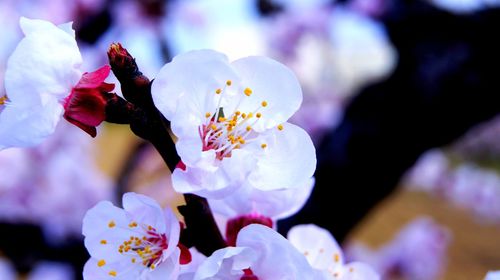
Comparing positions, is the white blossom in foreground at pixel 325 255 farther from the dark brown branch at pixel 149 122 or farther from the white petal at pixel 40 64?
the white petal at pixel 40 64

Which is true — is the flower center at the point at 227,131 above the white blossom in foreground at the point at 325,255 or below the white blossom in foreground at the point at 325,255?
above

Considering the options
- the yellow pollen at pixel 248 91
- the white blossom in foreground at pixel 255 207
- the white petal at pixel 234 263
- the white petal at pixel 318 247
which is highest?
the yellow pollen at pixel 248 91

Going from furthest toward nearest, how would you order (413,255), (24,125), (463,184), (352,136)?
(463,184) → (413,255) → (352,136) → (24,125)

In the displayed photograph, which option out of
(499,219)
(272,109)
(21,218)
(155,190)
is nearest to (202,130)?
(272,109)

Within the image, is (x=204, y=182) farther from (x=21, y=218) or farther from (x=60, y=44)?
(x=21, y=218)

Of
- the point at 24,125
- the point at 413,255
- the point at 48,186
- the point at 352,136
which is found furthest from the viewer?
the point at 48,186

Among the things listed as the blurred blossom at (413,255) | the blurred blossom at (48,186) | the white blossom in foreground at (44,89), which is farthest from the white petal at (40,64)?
the blurred blossom at (413,255)

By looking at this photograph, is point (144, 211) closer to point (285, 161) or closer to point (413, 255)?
point (285, 161)

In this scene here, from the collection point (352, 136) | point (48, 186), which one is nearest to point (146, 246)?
point (352, 136)
